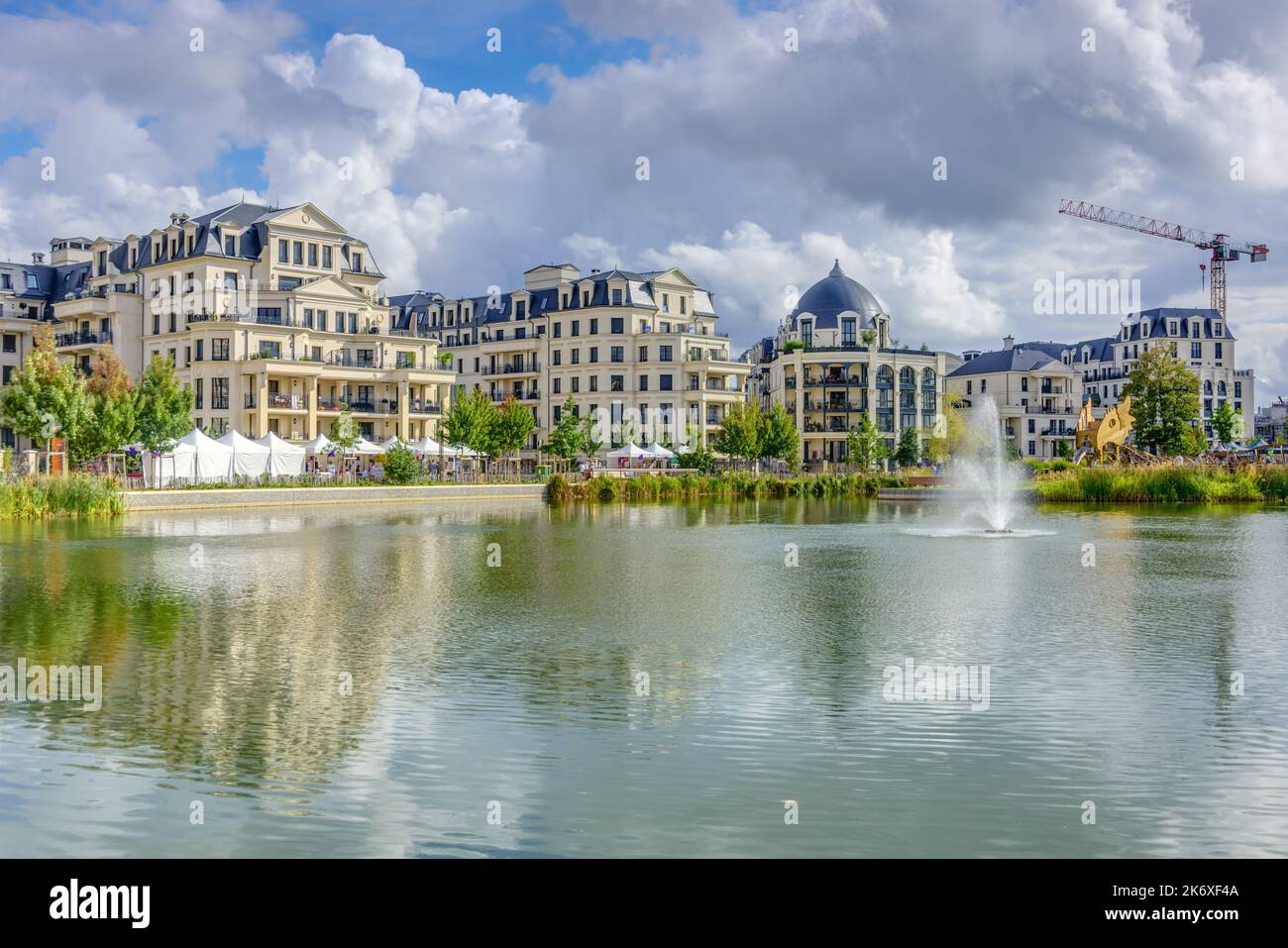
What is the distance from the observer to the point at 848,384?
12381 centimetres

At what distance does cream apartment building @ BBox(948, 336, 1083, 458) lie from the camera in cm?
13525

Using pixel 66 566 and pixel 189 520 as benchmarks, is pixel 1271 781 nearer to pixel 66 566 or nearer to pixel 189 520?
pixel 66 566

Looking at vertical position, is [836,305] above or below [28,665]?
above

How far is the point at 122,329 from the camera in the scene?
90.9m

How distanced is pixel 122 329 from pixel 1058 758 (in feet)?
301

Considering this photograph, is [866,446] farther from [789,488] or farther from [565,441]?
[565,441]

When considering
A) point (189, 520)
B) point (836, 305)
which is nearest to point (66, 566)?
point (189, 520)

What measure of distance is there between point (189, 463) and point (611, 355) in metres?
50.4

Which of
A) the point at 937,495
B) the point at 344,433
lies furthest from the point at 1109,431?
the point at 344,433

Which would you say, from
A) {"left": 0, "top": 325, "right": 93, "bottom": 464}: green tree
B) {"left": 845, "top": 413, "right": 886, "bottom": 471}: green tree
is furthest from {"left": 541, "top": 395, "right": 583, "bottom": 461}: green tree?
{"left": 0, "top": 325, "right": 93, "bottom": 464}: green tree

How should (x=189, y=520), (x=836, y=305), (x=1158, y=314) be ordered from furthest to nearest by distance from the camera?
(x=1158, y=314) → (x=836, y=305) → (x=189, y=520)

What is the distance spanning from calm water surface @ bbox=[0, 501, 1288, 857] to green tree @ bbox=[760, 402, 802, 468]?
229 feet

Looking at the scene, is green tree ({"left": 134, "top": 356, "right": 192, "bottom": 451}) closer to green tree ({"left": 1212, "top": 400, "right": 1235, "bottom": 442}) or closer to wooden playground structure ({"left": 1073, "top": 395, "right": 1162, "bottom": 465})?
wooden playground structure ({"left": 1073, "top": 395, "right": 1162, "bottom": 465})
